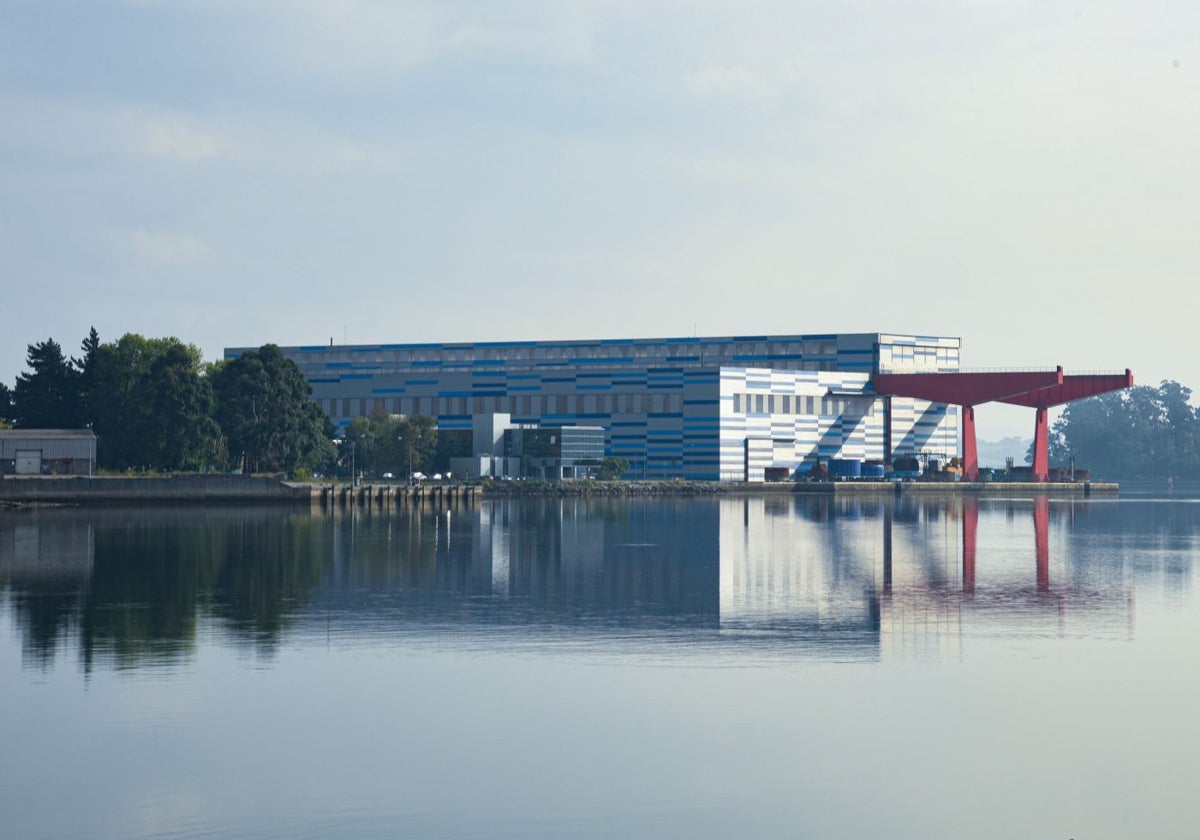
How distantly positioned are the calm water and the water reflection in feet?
0.92

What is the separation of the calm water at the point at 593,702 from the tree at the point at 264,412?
83777 mm

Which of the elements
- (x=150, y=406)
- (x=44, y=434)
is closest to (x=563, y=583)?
(x=150, y=406)

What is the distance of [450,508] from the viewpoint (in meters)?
147

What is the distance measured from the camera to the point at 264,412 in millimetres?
147625

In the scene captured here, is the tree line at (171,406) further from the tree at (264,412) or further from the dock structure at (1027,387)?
the dock structure at (1027,387)

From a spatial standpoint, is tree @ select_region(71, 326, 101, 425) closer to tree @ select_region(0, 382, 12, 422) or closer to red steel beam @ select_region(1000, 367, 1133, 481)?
tree @ select_region(0, 382, 12, 422)

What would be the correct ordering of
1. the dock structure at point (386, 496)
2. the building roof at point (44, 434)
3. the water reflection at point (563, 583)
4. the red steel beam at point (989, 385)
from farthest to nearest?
the red steel beam at point (989, 385)
the dock structure at point (386, 496)
the building roof at point (44, 434)
the water reflection at point (563, 583)

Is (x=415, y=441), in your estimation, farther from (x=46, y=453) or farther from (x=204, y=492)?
Result: (x=46, y=453)

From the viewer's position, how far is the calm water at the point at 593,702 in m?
21.9

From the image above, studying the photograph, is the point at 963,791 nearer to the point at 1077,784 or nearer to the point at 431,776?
the point at 1077,784

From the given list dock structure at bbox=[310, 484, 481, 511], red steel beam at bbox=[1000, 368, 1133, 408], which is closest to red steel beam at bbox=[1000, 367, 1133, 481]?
red steel beam at bbox=[1000, 368, 1133, 408]

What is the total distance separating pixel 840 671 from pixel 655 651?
491 cm

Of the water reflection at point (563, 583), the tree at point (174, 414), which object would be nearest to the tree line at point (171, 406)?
the tree at point (174, 414)

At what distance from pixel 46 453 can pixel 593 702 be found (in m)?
121
